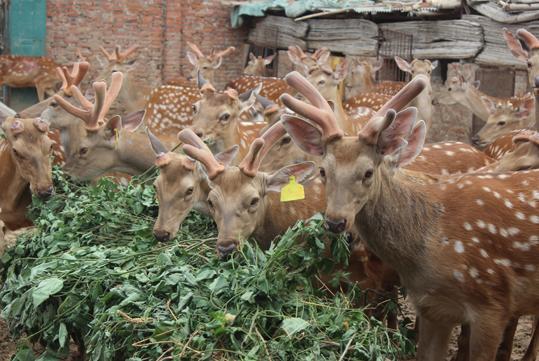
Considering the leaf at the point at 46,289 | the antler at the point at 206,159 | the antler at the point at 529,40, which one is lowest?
the leaf at the point at 46,289

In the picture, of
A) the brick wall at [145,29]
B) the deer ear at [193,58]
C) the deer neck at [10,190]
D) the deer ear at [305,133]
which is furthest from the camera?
the brick wall at [145,29]

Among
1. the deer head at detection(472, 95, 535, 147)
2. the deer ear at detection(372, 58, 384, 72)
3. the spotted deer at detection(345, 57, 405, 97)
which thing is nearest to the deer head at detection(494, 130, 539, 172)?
the deer head at detection(472, 95, 535, 147)

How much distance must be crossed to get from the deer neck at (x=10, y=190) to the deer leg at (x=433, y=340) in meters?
3.22

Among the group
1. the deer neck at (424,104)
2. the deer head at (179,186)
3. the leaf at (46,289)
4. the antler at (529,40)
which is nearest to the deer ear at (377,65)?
the deer neck at (424,104)

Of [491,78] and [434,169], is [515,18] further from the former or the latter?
[434,169]

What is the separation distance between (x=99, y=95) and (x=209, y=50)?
402 inches

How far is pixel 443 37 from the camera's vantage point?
13719 mm

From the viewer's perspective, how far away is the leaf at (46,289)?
4926 millimetres

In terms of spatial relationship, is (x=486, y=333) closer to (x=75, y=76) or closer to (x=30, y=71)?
(x=75, y=76)

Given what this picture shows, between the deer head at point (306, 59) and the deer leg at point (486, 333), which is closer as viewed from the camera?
the deer leg at point (486, 333)

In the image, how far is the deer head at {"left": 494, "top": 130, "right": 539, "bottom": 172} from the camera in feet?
20.7

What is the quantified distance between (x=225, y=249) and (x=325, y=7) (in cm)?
1107

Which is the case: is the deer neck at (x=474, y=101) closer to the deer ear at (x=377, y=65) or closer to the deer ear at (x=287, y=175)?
the deer ear at (x=377, y=65)

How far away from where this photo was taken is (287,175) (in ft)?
18.8
